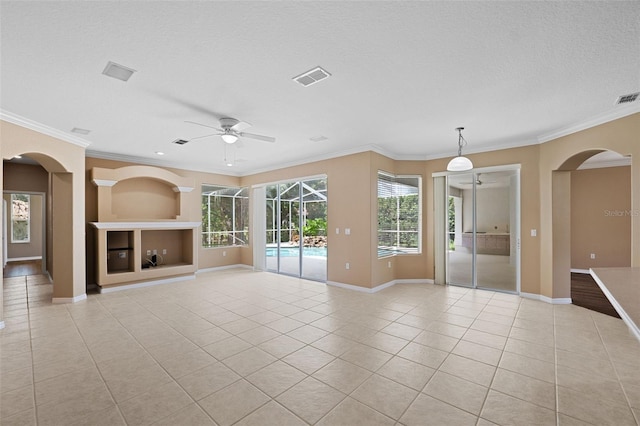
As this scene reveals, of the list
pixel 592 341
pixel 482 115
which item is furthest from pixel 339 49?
pixel 592 341

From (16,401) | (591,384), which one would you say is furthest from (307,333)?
(591,384)

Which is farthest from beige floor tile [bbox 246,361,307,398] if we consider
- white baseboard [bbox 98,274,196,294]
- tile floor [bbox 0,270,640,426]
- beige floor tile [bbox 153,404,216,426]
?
white baseboard [bbox 98,274,196,294]

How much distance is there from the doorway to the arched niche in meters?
6.05

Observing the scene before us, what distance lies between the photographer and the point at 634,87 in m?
2.83

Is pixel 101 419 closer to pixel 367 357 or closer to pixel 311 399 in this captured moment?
pixel 311 399

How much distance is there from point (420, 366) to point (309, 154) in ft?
14.5

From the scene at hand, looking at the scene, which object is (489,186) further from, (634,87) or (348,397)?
(348,397)

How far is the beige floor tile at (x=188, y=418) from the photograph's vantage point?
1922mm

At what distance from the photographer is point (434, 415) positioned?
1997 mm

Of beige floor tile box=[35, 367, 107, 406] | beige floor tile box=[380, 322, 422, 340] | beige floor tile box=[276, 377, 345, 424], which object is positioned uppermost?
beige floor tile box=[35, 367, 107, 406]

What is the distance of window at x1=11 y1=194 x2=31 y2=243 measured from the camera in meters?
9.31

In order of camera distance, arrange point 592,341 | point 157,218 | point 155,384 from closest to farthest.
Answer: point 155,384 → point 592,341 → point 157,218

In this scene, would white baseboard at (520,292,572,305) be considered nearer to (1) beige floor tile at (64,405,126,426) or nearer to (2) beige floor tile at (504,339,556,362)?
(2) beige floor tile at (504,339,556,362)

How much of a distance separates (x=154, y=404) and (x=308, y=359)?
1.32 metres
